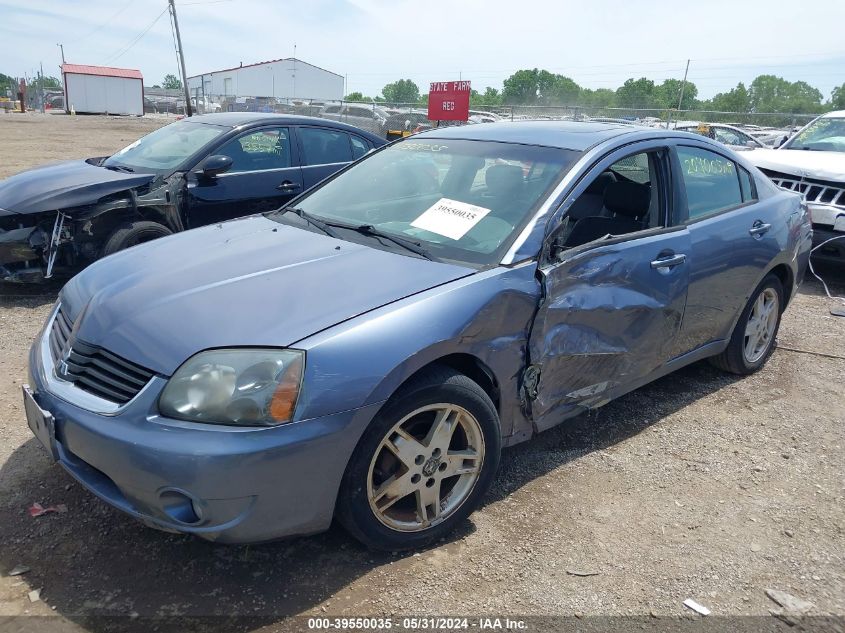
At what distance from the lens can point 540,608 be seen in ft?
8.03

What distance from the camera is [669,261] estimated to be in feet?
11.5

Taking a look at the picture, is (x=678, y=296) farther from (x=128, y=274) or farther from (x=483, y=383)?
(x=128, y=274)

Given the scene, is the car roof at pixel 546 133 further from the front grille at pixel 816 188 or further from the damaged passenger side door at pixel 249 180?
the front grille at pixel 816 188

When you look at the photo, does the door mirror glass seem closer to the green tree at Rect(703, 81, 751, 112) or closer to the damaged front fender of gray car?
the damaged front fender of gray car

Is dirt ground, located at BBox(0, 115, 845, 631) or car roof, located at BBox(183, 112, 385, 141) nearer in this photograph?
dirt ground, located at BBox(0, 115, 845, 631)

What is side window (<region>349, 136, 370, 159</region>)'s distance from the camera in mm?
7223

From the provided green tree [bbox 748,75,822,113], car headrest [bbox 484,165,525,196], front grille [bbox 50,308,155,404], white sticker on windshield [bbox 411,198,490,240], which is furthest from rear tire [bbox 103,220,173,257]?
green tree [bbox 748,75,822,113]

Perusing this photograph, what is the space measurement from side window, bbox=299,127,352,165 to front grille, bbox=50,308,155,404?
449cm

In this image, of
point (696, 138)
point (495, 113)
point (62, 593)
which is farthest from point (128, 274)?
point (495, 113)

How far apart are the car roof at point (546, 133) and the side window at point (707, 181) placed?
0.28m

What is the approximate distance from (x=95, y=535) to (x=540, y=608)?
1783 mm

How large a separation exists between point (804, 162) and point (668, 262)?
547 centimetres

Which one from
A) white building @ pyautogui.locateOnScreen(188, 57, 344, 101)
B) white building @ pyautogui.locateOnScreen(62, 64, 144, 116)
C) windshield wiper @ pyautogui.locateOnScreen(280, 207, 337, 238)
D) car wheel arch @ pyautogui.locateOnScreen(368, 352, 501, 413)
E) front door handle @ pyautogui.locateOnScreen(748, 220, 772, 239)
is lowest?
car wheel arch @ pyautogui.locateOnScreen(368, 352, 501, 413)

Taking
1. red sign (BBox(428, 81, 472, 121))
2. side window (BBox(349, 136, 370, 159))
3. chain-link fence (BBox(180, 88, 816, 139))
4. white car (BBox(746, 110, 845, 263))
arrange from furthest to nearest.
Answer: red sign (BBox(428, 81, 472, 121)), chain-link fence (BBox(180, 88, 816, 139)), side window (BBox(349, 136, 370, 159)), white car (BBox(746, 110, 845, 263))
